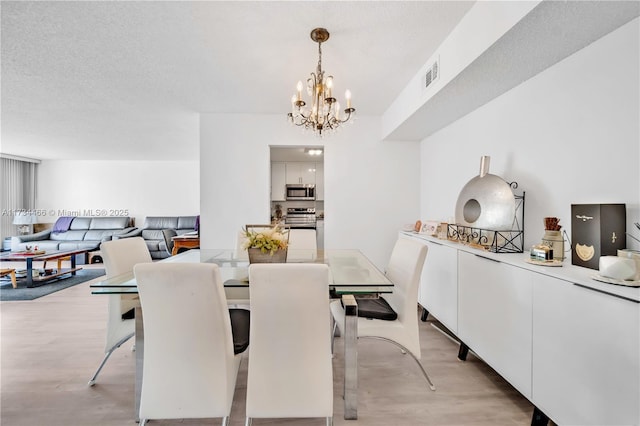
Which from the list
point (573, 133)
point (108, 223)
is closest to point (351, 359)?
point (573, 133)

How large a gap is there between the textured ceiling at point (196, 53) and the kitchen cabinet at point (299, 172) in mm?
2827

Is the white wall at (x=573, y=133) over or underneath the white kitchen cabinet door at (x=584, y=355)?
over

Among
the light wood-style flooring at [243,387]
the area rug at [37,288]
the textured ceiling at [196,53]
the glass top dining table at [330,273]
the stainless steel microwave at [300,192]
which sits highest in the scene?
the textured ceiling at [196,53]

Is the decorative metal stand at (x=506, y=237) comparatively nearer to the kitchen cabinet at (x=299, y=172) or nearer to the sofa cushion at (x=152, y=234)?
the kitchen cabinet at (x=299, y=172)

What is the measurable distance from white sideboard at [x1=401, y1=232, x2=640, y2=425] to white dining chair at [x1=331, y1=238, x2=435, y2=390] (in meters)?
0.48

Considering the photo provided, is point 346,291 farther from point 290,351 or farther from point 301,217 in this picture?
point 301,217

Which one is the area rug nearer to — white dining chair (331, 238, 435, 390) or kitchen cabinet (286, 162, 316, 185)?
kitchen cabinet (286, 162, 316, 185)

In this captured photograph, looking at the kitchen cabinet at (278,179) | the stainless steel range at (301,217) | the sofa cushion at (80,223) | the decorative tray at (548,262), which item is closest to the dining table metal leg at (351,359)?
the decorative tray at (548,262)

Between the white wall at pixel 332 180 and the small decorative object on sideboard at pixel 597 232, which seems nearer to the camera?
the small decorative object on sideboard at pixel 597 232

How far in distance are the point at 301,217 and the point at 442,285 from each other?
4.52 meters

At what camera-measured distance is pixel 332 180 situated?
3.84 meters

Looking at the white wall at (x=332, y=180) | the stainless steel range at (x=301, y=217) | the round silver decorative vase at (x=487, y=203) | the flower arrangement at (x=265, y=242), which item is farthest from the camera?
the stainless steel range at (x=301, y=217)

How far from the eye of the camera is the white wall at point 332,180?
12.3 ft

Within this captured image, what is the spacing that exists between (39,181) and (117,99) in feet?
20.5
